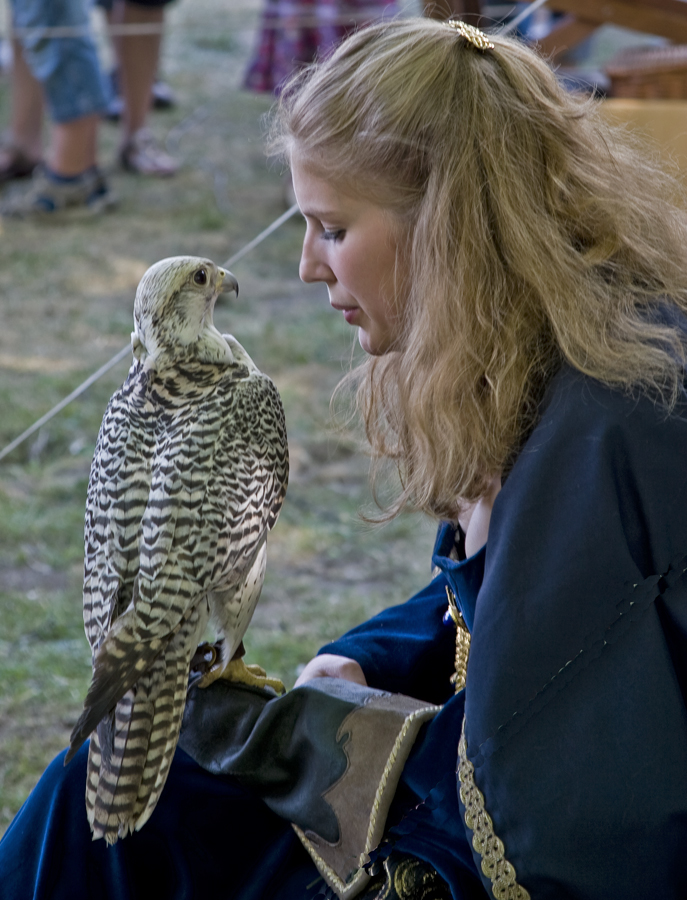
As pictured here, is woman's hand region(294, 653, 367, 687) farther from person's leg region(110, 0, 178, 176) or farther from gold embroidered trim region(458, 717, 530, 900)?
person's leg region(110, 0, 178, 176)

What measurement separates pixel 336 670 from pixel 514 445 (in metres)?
0.52

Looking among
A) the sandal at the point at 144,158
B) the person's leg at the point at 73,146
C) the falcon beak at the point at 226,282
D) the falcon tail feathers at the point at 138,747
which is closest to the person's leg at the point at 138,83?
the sandal at the point at 144,158

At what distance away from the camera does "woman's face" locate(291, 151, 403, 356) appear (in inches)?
50.9

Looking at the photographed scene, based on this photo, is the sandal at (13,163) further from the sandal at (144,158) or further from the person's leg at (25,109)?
the sandal at (144,158)

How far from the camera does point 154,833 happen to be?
1384 millimetres

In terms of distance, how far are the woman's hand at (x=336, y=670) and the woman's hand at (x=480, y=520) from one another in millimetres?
300

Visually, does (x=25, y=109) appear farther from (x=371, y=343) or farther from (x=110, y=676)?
(x=110, y=676)

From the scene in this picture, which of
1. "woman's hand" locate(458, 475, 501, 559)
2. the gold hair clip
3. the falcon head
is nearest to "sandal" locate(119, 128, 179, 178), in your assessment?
the falcon head

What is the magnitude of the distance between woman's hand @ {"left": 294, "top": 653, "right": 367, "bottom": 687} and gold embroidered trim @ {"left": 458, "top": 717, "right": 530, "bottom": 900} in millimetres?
402

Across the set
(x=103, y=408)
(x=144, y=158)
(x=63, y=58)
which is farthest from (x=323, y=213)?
(x=144, y=158)

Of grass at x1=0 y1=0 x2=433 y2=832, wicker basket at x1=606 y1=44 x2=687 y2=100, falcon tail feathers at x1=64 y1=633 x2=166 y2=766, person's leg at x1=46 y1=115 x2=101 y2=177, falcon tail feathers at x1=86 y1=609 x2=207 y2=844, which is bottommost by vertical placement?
grass at x1=0 y1=0 x2=433 y2=832

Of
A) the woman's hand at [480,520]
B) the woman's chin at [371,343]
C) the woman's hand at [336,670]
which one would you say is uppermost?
the woman's chin at [371,343]

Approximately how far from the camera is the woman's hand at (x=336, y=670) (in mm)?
1539

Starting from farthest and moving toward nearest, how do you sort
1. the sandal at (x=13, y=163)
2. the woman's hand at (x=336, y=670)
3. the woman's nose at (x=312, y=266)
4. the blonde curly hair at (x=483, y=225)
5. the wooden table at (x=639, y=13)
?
the sandal at (x=13, y=163)
the wooden table at (x=639, y=13)
the woman's hand at (x=336, y=670)
the woman's nose at (x=312, y=266)
the blonde curly hair at (x=483, y=225)
